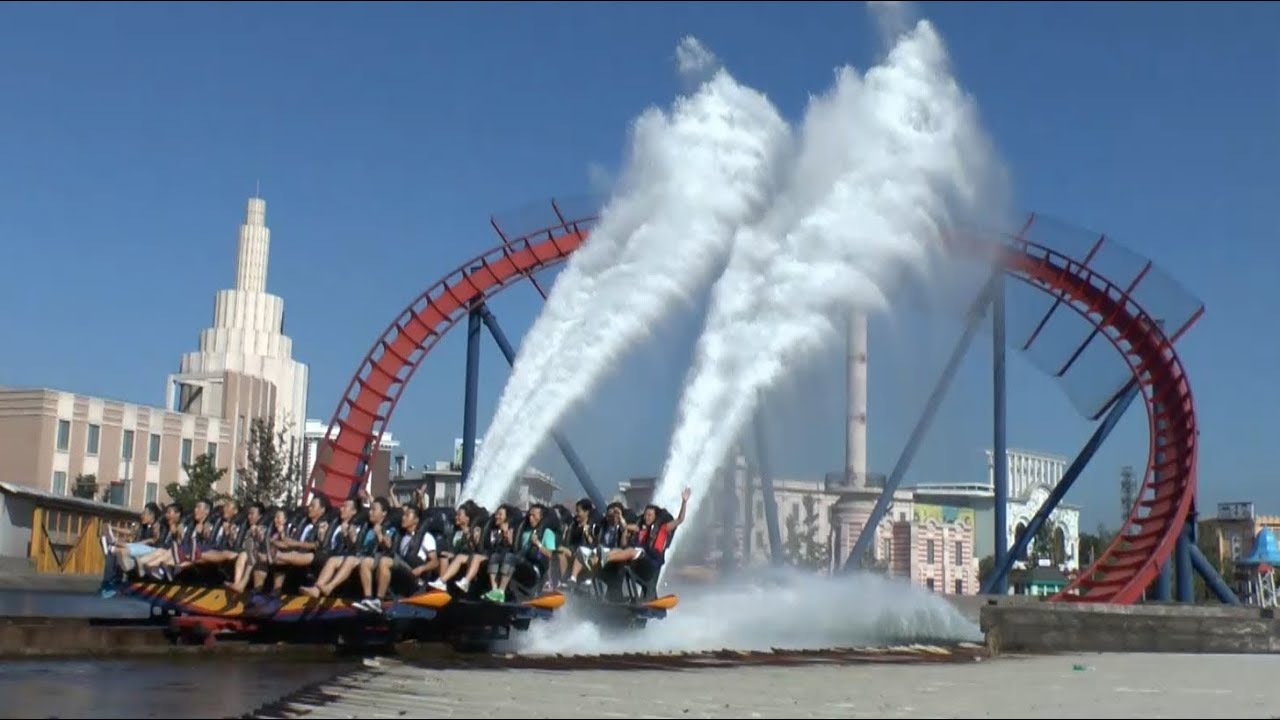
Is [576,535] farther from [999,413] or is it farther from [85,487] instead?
[85,487]

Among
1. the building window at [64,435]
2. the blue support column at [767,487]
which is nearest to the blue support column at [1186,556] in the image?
the blue support column at [767,487]

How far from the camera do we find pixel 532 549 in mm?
16328

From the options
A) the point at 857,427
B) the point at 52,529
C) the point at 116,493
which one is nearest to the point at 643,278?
the point at 52,529

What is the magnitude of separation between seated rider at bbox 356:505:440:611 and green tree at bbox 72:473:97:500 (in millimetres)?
57986

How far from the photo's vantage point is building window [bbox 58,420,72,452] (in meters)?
74.2

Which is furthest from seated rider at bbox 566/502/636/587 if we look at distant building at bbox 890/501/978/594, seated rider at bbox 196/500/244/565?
distant building at bbox 890/501/978/594

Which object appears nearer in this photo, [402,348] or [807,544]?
[402,348]

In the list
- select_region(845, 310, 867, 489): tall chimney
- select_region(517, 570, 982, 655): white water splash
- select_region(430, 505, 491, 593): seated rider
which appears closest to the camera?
select_region(430, 505, 491, 593): seated rider

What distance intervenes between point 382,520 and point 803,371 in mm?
9748

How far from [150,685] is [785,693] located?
475 cm

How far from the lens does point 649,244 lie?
1001 inches

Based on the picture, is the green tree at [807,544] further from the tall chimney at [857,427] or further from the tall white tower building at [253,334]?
the tall white tower building at [253,334]

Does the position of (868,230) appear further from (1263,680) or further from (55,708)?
(55,708)

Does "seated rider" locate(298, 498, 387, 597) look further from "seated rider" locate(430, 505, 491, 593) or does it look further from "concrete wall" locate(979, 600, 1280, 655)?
"concrete wall" locate(979, 600, 1280, 655)
